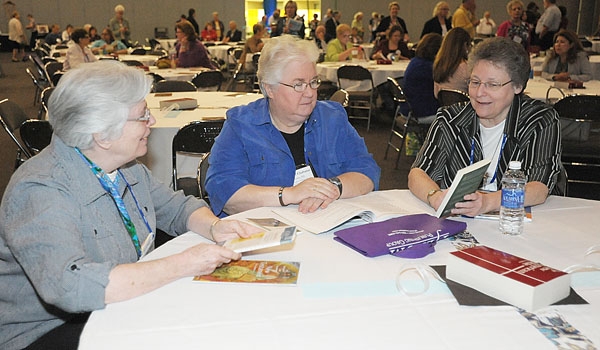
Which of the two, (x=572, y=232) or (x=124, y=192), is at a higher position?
(x=124, y=192)

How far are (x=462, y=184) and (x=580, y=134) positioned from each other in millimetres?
3482

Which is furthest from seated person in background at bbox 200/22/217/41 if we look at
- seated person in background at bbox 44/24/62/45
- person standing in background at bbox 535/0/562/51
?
person standing in background at bbox 535/0/562/51

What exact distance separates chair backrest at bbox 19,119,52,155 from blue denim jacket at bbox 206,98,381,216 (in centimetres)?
176

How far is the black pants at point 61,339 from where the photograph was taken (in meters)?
1.68

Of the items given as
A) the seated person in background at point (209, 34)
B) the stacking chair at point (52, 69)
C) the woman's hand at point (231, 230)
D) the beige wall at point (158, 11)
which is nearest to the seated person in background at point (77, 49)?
the stacking chair at point (52, 69)

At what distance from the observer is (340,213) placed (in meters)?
2.07

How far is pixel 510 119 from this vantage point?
99.4 inches

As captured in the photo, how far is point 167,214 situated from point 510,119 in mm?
1530

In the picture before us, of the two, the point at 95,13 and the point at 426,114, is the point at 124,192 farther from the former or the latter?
the point at 95,13

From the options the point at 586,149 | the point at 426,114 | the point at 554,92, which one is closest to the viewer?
the point at 586,149

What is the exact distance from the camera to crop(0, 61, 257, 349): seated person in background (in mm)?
1463

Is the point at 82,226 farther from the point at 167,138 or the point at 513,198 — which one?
the point at 167,138

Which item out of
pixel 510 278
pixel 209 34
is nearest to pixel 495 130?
pixel 510 278

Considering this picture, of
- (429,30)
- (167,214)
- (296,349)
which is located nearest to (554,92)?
(167,214)
